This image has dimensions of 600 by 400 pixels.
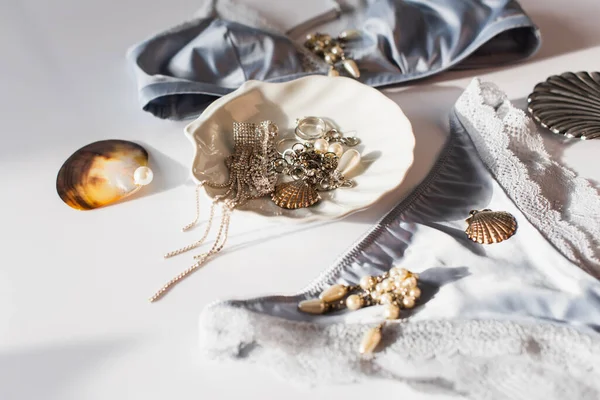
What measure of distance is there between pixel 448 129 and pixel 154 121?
39 centimetres

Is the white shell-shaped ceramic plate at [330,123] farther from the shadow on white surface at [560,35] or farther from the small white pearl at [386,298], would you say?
the shadow on white surface at [560,35]

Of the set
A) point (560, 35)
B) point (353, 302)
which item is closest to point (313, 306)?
point (353, 302)

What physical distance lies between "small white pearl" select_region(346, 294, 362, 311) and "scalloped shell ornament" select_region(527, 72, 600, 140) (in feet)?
1.17

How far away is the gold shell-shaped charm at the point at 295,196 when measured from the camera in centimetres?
57

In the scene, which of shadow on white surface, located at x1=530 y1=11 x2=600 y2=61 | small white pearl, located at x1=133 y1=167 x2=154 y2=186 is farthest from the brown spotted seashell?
shadow on white surface, located at x1=530 y1=11 x2=600 y2=61

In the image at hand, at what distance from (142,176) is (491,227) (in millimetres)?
386

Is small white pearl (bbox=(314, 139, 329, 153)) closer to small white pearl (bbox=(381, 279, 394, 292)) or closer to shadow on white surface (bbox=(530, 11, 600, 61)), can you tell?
small white pearl (bbox=(381, 279, 394, 292))

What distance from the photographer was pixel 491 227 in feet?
1.81

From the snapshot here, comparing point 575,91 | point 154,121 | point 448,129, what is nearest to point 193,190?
point 154,121

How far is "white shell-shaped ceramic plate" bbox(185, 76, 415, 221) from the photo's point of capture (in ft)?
1.90

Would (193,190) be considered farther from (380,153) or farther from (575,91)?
(575,91)

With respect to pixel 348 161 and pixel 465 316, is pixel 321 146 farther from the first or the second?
pixel 465 316

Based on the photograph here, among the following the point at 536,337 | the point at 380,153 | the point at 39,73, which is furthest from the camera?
the point at 39,73

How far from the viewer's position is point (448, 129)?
0.70 meters
